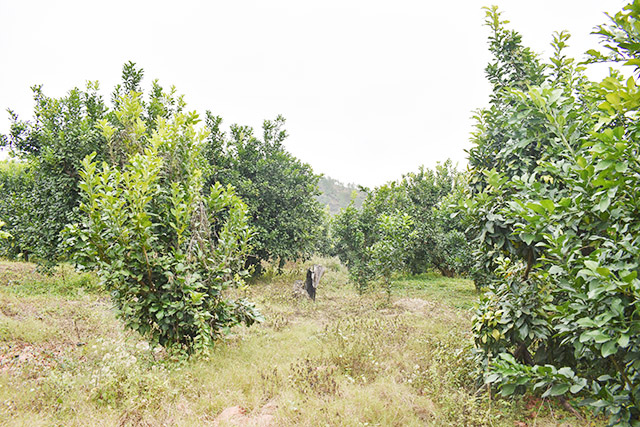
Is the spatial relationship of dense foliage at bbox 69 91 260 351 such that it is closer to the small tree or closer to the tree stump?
the tree stump

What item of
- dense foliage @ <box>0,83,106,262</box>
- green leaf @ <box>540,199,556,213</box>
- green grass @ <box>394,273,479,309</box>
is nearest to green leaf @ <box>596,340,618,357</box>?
green leaf @ <box>540,199,556,213</box>

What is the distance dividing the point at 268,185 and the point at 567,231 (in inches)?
467

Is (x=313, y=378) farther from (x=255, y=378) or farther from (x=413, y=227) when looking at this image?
(x=413, y=227)

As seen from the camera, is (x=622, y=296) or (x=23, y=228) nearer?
(x=622, y=296)

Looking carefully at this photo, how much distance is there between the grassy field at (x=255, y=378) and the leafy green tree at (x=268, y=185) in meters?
6.71

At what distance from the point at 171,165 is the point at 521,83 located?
5519 mm

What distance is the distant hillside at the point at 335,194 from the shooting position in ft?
185

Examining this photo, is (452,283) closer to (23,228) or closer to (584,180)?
(584,180)

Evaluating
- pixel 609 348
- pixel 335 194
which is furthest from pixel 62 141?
pixel 335 194

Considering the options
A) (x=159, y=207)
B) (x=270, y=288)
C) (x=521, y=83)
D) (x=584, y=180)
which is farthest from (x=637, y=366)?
(x=270, y=288)

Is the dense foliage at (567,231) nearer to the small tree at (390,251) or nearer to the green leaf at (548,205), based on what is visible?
the green leaf at (548,205)

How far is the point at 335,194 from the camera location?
62406mm

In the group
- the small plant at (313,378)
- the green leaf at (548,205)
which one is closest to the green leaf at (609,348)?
the green leaf at (548,205)

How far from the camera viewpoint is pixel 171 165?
538cm
